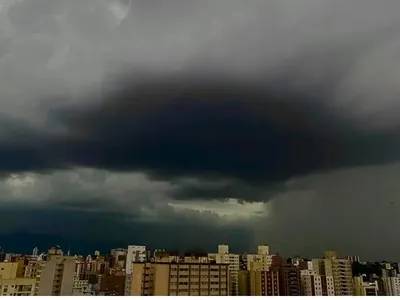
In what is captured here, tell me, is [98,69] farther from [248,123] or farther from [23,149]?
[248,123]

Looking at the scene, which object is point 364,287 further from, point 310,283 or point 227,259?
point 227,259

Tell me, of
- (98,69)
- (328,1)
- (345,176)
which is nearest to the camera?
(328,1)

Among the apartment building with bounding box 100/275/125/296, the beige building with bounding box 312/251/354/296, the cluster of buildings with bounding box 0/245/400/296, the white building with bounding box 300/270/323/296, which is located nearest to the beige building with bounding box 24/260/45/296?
the cluster of buildings with bounding box 0/245/400/296

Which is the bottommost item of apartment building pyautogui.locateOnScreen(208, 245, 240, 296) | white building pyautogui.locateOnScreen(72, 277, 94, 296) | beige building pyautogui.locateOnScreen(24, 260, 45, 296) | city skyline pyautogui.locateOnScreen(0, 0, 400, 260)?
white building pyautogui.locateOnScreen(72, 277, 94, 296)

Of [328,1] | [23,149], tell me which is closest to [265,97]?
[328,1]

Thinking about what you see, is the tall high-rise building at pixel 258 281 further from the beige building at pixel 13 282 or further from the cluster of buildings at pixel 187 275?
the beige building at pixel 13 282

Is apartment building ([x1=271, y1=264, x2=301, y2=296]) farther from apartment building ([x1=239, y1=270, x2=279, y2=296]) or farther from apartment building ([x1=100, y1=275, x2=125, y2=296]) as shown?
apartment building ([x1=100, y1=275, x2=125, y2=296])
